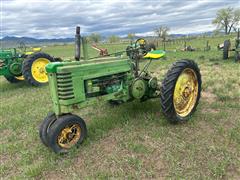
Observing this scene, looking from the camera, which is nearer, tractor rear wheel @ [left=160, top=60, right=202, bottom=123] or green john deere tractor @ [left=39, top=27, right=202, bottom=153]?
green john deere tractor @ [left=39, top=27, right=202, bottom=153]

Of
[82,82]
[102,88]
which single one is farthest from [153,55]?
[82,82]

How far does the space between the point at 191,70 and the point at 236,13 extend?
6904 centimetres

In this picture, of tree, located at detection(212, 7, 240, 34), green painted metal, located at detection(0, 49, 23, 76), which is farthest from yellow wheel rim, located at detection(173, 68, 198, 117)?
tree, located at detection(212, 7, 240, 34)

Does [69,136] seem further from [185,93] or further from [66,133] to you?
[185,93]

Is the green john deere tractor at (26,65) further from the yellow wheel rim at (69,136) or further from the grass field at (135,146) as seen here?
the yellow wheel rim at (69,136)

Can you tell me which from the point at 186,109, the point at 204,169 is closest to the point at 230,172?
the point at 204,169

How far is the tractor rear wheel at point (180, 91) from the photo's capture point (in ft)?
13.6

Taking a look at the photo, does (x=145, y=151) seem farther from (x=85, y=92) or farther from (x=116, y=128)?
(x=85, y=92)

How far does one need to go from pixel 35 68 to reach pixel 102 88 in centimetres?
513

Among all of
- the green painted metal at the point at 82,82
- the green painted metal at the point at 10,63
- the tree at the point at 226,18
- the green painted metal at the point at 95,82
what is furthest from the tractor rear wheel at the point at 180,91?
the tree at the point at 226,18

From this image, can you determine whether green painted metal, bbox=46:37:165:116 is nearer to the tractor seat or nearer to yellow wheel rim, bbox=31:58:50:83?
the tractor seat

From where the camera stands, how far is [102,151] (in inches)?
147

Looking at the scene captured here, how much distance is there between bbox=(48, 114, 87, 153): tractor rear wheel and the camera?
11.5 ft

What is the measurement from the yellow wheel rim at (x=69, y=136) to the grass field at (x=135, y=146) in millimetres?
149
